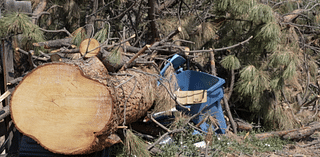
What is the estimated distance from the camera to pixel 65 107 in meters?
2.25

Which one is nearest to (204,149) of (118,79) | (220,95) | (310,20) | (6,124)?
(220,95)

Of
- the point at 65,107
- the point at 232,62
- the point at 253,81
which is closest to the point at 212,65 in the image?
the point at 232,62

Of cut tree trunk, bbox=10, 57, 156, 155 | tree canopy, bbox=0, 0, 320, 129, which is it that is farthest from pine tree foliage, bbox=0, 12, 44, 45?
cut tree trunk, bbox=10, 57, 156, 155

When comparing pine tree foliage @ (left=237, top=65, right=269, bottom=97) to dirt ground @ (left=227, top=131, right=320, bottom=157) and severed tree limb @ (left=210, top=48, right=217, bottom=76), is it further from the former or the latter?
dirt ground @ (left=227, top=131, right=320, bottom=157)

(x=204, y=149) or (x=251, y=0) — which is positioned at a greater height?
(x=251, y=0)

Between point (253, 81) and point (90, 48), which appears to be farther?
point (253, 81)

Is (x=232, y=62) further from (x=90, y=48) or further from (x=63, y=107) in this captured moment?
(x=63, y=107)

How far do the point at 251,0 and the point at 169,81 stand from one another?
1.79 metres

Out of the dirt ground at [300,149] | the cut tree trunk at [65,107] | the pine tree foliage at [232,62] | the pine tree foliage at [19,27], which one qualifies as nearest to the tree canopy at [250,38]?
the pine tree foliage at [232,62]

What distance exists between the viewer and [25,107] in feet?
7.48

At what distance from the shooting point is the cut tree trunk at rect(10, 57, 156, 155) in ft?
7.33

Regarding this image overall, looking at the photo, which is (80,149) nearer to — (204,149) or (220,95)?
(204,149)

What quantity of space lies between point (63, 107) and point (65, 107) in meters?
0.02

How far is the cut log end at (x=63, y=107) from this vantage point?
7.33 ft
